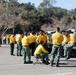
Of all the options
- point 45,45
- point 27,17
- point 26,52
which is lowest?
point 26,52

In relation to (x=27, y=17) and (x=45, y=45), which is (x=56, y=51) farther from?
(x=27, y=17)

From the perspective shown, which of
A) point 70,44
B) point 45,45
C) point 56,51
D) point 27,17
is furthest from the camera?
point 27,17

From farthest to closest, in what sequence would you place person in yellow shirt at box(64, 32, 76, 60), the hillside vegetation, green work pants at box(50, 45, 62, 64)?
the hillside vegetation, person in yellow shirt at box(64, 32, 76, 60), green work pants at box(50, 45, 62, 64)

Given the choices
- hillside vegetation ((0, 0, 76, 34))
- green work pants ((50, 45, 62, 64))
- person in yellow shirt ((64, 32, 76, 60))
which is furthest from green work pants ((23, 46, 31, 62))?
hillside vegetation ((0, 0, 76, 34))

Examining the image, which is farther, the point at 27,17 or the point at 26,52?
the point at 27,17

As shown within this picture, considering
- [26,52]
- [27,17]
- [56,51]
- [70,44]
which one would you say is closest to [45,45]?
[26,52]

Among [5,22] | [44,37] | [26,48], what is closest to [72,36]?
[44,37]

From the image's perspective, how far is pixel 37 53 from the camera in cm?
1703

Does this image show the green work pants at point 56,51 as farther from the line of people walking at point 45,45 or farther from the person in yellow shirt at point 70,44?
the person in yellow shirt at point 70,44

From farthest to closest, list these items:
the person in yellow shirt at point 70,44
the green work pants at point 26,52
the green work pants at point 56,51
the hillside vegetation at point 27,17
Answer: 1. the hillside vegetation at point 27,17
2. the person in yellow shirt at point 70,44
3. the green work pants at point 26,52
4. the green work pants at point 56,51

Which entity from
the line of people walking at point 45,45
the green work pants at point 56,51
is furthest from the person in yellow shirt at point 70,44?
the green work pants at point 56,51

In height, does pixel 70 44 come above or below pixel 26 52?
above

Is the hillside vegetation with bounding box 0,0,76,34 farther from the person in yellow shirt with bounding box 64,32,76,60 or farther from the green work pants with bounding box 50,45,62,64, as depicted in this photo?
the green work pants with bounding box 50,45,62,64

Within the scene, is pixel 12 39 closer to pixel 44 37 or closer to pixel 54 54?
pixel 44 37
